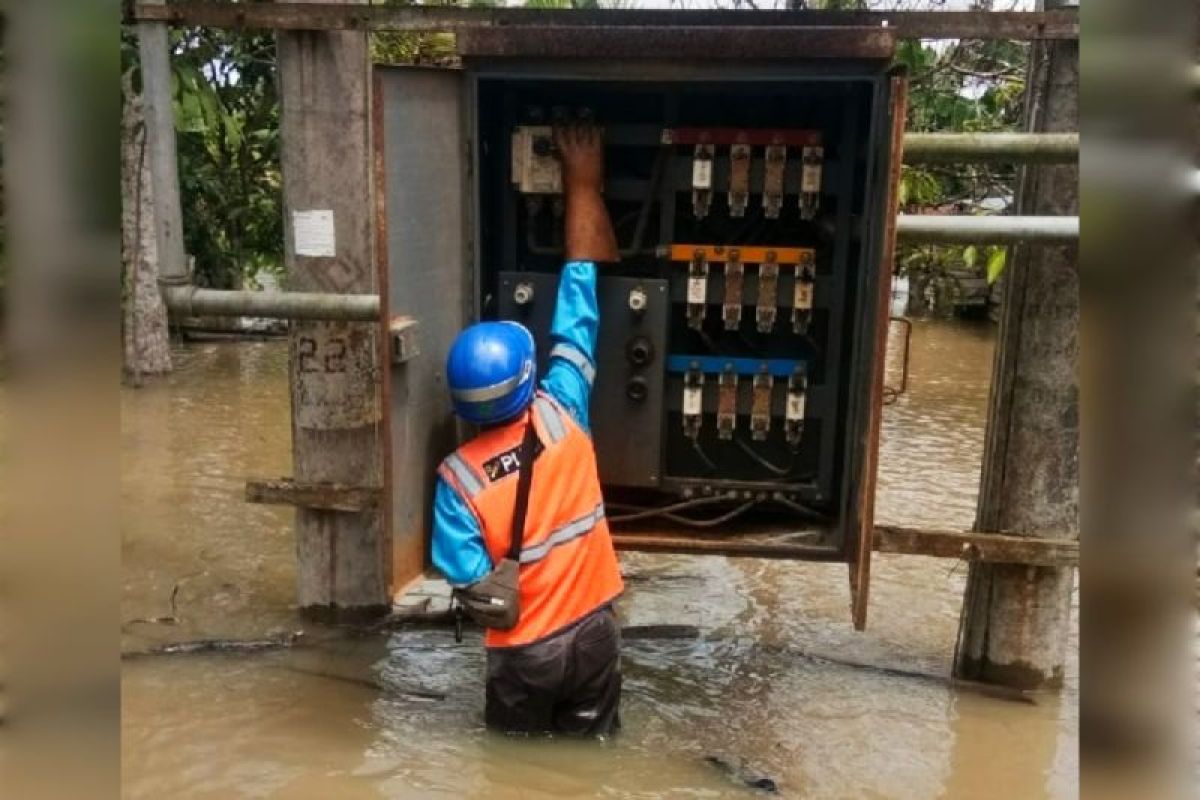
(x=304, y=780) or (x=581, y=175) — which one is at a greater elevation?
(x=581, y=175)

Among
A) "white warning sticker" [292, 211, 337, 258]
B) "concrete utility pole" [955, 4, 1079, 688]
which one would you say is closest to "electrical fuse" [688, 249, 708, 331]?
"concrete utility pole" [955, 4, 1079, 688]

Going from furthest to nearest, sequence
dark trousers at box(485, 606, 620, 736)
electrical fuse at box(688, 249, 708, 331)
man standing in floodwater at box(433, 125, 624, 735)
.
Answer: electrical fuse at box(688, 249, 708, 331)
dark trousers at box(485, 606, 620, 736)
man standing in floodwater at box(433, 125, 624, 735)

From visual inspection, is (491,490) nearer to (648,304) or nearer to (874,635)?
(648,304)

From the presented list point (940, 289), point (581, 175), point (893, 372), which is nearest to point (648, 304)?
point (581, 175)

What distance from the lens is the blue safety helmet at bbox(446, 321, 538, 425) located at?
154 inches

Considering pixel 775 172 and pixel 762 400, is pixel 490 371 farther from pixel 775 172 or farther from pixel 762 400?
pixel 775 172

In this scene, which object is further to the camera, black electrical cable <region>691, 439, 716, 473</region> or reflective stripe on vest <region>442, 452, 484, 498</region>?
black electrical cable <region>691, 439, 716, 473</region>

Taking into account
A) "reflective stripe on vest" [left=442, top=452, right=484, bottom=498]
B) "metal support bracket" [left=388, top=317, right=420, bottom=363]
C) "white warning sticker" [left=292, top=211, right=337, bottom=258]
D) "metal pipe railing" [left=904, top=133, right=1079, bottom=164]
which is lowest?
"reflective stripe on vest" [left=442, top=452, right=484, bottom=498]

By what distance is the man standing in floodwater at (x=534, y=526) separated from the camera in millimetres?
4020

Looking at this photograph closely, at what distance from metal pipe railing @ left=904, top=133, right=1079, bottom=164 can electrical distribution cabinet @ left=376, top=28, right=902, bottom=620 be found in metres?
0.22

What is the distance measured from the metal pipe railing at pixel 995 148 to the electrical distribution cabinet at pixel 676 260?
0.22 metres

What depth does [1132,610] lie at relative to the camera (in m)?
0.80

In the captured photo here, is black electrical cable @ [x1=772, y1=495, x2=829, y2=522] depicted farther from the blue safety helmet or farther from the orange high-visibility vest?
the blue safety helmet

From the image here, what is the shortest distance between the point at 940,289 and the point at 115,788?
18.2m
